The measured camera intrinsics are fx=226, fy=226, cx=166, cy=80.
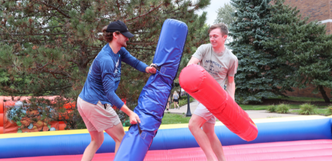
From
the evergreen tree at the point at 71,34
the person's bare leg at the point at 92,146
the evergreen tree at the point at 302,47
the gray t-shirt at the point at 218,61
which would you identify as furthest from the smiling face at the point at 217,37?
the evergreen tree at the point at 302,47

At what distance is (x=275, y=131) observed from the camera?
13.0 ft

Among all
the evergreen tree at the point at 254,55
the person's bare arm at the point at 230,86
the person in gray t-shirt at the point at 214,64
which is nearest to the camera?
the person in gray t-shirt at the point at 214,64

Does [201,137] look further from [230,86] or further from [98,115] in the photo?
[98,115]

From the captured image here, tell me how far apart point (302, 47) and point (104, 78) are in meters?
14.0

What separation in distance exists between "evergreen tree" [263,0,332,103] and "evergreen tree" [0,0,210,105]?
9634 millimetres

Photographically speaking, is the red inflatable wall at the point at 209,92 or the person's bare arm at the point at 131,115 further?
the person's bare arm at the point at 131,115

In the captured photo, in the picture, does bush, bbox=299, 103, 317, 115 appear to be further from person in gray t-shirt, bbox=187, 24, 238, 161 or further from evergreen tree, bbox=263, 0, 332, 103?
person in gray t-shirt, bbox=187, 24, 238, 161

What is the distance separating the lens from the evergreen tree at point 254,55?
1432cm

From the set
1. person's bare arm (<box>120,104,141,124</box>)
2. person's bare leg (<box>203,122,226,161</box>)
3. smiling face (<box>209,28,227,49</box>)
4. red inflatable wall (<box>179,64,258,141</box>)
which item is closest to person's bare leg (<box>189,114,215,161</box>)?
person's bare leg (<box>203,122,226,161</box>)

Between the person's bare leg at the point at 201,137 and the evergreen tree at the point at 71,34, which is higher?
the evergreen tree at the point at 71,34

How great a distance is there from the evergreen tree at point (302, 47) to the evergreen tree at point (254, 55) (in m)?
0.55

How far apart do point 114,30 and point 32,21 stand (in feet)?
13.4

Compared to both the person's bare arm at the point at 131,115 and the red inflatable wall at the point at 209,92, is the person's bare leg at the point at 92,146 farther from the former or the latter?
the red inflatable wall at the point at 209,92

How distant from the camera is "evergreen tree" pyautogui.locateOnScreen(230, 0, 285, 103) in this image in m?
14.3
